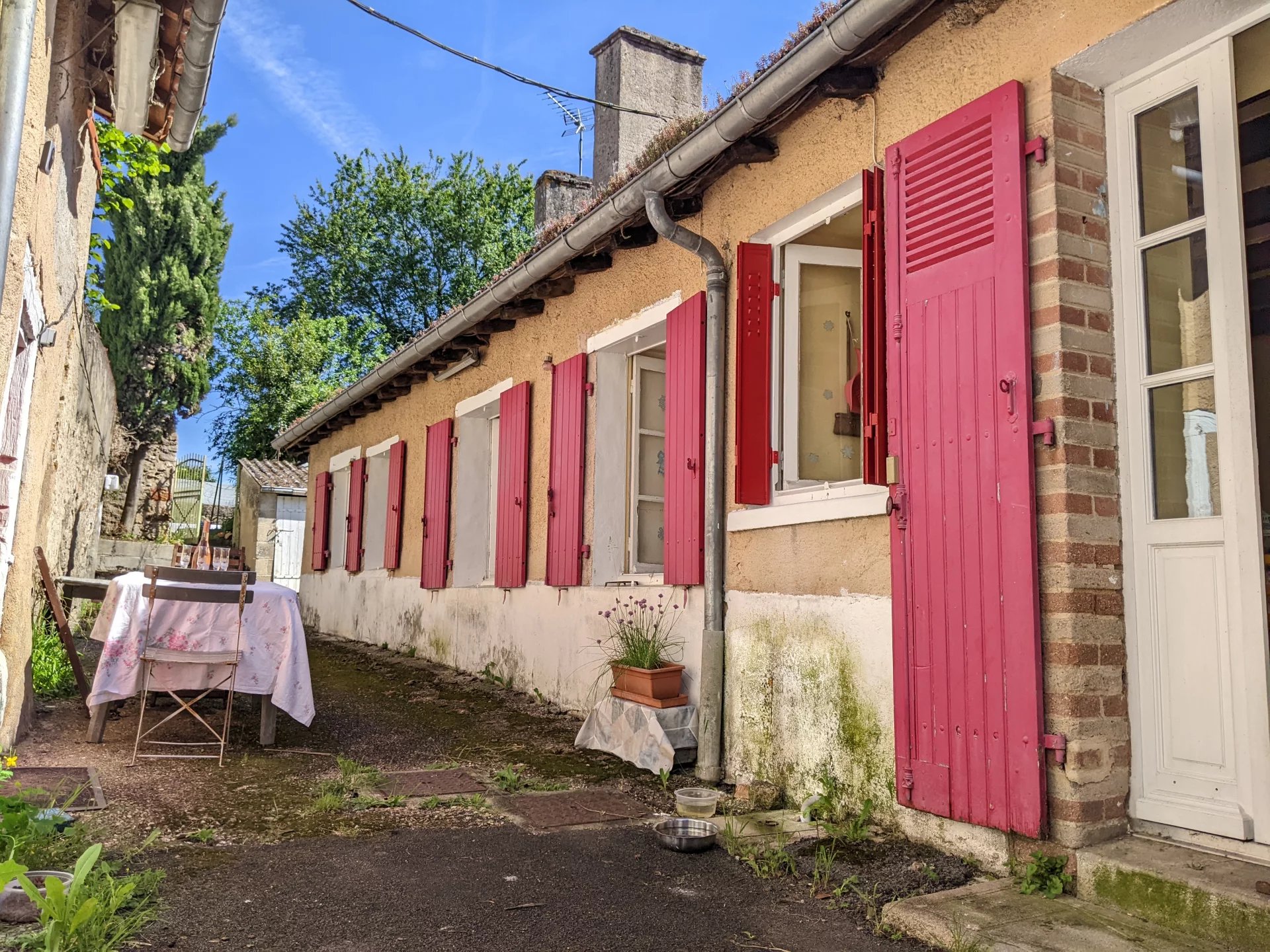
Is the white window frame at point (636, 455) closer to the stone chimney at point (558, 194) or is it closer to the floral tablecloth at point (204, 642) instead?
the floral tablecloth at point (204, 642)

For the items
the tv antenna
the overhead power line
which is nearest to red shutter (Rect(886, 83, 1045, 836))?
the overhead power line

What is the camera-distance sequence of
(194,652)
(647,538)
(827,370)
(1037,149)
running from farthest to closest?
(647,538), (194,652), (827,370), (1037,149)

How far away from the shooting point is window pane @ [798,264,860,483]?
4.75m

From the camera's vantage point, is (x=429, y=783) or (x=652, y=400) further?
(x=652, y=400)

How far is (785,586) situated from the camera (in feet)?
14.1

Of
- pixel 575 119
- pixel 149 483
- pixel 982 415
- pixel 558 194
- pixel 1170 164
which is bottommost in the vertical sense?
pixel 982 415

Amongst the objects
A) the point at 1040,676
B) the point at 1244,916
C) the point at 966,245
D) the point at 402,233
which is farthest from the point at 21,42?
the point at 402,233

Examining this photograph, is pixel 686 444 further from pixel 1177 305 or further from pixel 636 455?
pixel 1177 305

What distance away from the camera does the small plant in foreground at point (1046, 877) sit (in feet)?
9.18

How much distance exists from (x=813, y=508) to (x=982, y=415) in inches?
43.2

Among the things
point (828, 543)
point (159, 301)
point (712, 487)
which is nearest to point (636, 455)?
point (712, 487)

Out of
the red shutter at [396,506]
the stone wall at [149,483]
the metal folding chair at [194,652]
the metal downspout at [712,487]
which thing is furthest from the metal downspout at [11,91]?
the stone wall at [149,483]

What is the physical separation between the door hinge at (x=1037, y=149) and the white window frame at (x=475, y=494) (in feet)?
19.4

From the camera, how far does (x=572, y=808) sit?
4086 mm
